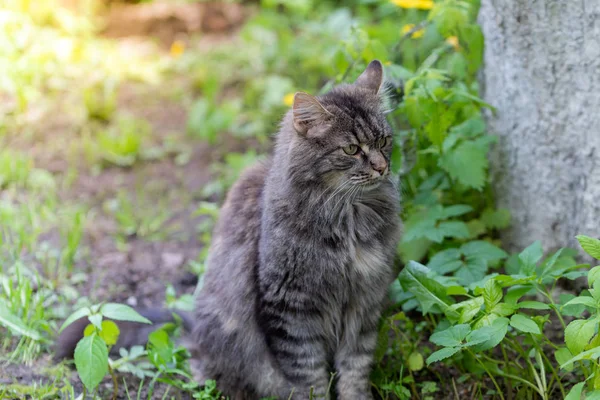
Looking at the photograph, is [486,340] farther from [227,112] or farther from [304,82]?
[304,82]

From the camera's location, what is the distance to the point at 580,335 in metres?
2.21

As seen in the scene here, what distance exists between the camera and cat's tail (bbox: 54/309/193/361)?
3.04m

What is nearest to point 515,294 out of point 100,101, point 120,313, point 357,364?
point 357,364

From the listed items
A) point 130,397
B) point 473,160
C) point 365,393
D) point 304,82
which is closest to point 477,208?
point 473,160

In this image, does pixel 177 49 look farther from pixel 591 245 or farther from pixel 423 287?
pixel 591 245

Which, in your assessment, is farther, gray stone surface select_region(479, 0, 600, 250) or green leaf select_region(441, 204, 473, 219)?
green leaf select_region(441, 204, 473, 219)

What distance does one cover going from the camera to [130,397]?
2.94m

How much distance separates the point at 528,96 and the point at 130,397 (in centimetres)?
221

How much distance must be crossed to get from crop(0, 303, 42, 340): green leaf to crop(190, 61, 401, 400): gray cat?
764 millimetres

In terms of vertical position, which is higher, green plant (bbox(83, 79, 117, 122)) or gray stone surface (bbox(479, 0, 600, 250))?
gray stone surface (bbox(479, 0, 600, 250))

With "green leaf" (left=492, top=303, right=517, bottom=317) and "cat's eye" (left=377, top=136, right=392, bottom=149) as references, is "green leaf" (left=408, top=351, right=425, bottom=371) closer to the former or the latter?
"green leaf" (left=492, top=303, right=517, bottom=317)

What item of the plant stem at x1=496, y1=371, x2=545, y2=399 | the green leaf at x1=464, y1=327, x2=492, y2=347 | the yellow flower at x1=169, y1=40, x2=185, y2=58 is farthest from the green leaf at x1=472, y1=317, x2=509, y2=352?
the yellow flower at x1=169, y1=40, x2=185, y2=58

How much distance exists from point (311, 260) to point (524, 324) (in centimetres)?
80

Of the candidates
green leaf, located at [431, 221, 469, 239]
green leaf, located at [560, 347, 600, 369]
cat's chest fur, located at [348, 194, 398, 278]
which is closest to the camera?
green leaf, located at [560, 347, 600, 369]
